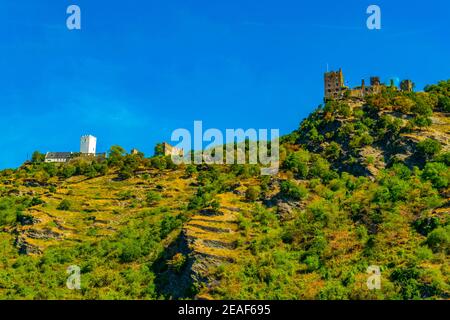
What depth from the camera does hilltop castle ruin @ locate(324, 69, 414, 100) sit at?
93.2 metres

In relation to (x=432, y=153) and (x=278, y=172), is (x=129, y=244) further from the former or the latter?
(x=432, y=153)

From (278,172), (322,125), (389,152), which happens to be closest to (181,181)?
(278,172)

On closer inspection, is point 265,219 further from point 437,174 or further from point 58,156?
point 58,156

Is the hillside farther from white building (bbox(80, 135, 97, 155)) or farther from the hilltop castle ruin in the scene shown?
white building (bbox(80, 135, 97, 155))

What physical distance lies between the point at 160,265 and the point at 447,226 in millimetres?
25676

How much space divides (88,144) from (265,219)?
6314cm

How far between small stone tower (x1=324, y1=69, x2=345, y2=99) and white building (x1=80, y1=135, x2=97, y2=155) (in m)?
44.9

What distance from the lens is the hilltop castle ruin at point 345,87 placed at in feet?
306

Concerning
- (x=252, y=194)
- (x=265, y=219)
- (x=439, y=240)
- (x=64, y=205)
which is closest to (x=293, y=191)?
(x=252, y=194)

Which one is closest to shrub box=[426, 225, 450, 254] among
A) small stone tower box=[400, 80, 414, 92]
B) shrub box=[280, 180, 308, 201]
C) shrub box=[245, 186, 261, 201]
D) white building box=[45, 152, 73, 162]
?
shrub box=[280, 180, 308, 201]

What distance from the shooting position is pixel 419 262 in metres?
48.9

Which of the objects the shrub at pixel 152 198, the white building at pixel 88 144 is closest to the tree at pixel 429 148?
the shrub at pixel 152 198

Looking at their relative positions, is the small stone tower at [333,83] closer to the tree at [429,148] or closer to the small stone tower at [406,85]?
the small stone tower at [406,85]

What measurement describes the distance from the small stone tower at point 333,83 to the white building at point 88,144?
44.9m
